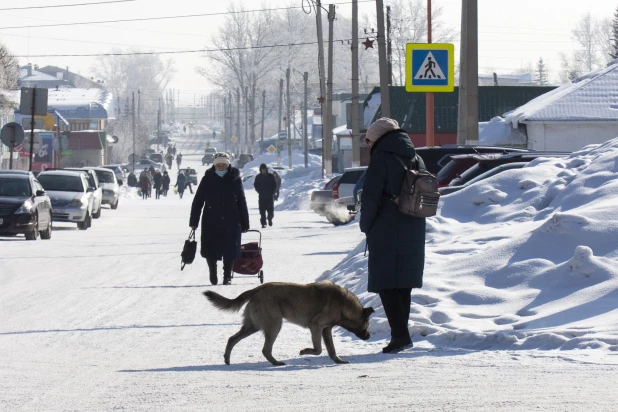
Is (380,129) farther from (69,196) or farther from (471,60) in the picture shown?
(69,196)

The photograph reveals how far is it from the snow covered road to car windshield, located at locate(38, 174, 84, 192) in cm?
1664

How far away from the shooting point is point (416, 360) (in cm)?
833

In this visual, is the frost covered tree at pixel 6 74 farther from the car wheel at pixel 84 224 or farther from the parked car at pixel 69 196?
the car wheel at pixel 84 224

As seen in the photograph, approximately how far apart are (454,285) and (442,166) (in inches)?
522

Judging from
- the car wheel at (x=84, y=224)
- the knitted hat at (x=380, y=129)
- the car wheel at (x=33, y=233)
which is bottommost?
→ the car wheel at (x=84, y=224)

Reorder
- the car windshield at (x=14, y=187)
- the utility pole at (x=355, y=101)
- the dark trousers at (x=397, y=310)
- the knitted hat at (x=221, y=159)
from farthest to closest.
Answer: the utility pole at (x=355, y=101), the car windshield at (x=14, y=187), the knitted hat at (x=221, y=159), the dark trousers at (x=397, y=310)

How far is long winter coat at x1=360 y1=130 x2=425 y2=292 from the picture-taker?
866 cm

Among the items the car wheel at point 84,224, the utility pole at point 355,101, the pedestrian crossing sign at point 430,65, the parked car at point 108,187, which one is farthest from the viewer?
the parked car at point 108,187

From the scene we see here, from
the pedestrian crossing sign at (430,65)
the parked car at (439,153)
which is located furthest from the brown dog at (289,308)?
the parked car at (439,153)

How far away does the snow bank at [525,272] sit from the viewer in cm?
922

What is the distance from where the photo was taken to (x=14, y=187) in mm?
25641

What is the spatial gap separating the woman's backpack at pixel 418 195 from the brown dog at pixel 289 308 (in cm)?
77

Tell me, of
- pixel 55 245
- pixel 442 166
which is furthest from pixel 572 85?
pixel 55 245

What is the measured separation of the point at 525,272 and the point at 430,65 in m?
10.2
